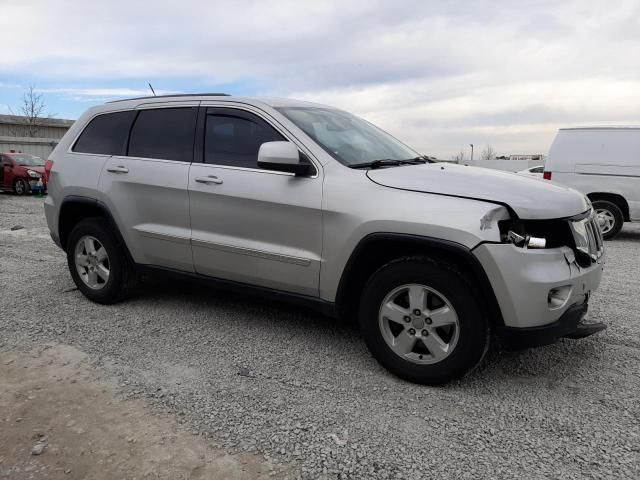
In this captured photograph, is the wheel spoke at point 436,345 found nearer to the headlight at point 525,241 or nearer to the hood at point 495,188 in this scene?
the headlight at point 525,241

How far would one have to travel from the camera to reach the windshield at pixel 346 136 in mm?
3635

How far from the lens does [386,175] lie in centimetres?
329

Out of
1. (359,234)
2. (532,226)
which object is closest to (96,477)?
(359,234)

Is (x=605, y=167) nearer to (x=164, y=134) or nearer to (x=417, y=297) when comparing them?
(x=417, y=297)

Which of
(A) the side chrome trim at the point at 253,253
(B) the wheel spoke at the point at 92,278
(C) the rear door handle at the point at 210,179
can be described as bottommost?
(B) the wheel spoke at the point at 92,278

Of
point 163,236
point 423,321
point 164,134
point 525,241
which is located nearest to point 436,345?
point 423,321

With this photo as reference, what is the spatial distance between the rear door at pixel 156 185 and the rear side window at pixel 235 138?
0.68 feet

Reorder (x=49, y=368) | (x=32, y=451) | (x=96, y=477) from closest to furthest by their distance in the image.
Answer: (x=96, y=477) < (x=32, y=451) < (x=49, y=368)

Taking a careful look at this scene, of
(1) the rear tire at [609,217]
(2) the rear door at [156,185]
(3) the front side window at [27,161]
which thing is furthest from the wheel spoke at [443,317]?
(3) the front side window at [27,161]

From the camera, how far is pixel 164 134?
14.1 ft

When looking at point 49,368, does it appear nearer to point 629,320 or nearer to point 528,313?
point 528,313

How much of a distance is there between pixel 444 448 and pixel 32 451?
204cm

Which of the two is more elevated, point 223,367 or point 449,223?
point 449,223

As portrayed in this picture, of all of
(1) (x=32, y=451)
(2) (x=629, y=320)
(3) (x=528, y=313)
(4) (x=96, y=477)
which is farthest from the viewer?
(2) (x=629, y=320)
